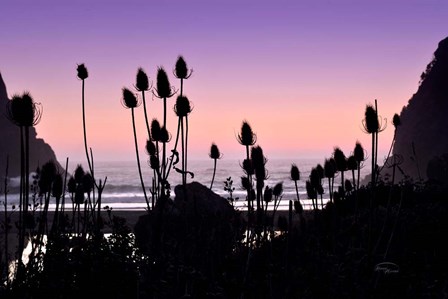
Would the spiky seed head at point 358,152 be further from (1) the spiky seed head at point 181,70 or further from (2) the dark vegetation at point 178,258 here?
(1) the spiky seed head at point 181,70

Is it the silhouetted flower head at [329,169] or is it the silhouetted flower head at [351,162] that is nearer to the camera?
the silhouetted flower head at [351,162]

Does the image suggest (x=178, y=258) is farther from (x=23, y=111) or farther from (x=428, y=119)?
(x=428, y=119)

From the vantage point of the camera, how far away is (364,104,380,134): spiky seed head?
767cm

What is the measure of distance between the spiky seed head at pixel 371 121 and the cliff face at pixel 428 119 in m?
86.1

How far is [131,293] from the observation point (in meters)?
7.05

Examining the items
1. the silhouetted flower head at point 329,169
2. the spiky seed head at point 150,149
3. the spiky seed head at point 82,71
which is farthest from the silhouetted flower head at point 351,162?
the spiky seed head at point 82,71

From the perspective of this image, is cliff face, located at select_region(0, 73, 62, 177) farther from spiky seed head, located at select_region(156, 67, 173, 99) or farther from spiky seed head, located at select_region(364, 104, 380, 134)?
spiky seed head, located at select_region(364, 104, 380, 134)

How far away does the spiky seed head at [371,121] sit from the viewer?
302 inches

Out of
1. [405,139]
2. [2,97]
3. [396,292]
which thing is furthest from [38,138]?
[396,292]

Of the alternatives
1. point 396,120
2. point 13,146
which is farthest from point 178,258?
point 13,146

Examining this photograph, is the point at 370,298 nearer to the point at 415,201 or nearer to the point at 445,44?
the point at 415,201

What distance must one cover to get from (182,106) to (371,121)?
8.60 ft

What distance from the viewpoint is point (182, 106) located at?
868 centimetres

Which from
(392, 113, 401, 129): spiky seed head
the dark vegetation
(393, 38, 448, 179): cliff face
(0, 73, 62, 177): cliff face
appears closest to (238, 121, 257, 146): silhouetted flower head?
the dark vegetation
